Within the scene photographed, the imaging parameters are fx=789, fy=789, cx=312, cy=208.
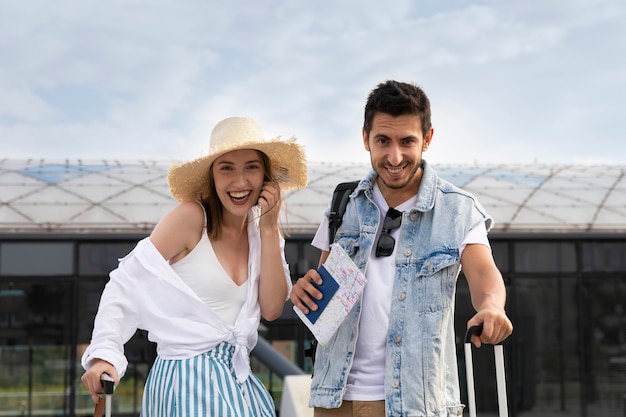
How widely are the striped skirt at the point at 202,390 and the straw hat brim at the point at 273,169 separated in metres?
0.69

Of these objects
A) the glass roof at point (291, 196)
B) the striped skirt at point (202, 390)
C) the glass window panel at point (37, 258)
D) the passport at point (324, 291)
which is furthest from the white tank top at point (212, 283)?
the glass window panel at point (37, 258)

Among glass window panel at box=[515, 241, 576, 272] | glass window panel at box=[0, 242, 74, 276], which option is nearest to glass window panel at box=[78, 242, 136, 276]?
glass window panel at box=[0, 242, 74, 276]

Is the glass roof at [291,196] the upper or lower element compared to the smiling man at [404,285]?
upper

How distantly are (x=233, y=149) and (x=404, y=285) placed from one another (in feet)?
2.75

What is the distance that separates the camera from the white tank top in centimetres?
291

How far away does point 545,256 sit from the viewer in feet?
48.3

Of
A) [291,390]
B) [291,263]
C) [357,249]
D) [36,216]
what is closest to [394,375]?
[357,249]

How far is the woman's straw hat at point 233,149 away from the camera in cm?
303

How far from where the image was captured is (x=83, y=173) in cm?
1673

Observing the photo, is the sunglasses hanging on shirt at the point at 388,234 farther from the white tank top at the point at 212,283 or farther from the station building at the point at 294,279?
the station building at the point at 294,279

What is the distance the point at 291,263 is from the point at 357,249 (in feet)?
36.0

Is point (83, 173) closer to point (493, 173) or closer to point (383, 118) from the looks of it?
point (493, 173)

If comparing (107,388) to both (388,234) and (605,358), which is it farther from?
(605,358)

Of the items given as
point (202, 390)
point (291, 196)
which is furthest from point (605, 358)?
point (202, 390)
